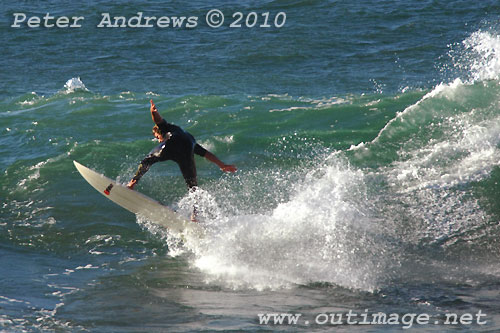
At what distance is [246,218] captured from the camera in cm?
977

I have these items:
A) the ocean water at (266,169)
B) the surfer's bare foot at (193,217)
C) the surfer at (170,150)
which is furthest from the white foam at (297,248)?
the surfer at (170,150)

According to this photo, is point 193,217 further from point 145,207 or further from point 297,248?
point 297,248

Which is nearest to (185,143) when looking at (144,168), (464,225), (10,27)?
(144,168)

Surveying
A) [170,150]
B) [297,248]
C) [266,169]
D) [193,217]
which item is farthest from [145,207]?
[266,169]

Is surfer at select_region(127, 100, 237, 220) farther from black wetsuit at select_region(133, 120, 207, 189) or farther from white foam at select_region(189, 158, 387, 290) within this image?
white foam at select_region(189, 158, 387, 290)

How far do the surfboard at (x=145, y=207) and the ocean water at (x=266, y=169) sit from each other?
224mm

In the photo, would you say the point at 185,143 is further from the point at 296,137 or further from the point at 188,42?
the point at 188,42

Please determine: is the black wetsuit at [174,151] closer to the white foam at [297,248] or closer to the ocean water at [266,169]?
the ocean water at [266,169]

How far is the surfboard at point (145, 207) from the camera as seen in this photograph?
998cm

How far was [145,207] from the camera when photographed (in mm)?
10336

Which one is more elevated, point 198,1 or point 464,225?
point 198,1

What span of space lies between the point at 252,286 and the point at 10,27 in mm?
17912

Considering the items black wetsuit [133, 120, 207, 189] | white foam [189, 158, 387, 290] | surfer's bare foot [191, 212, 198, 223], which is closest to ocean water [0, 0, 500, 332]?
white foam [189, 158, 387, 290]

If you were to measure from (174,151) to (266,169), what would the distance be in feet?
11.6
